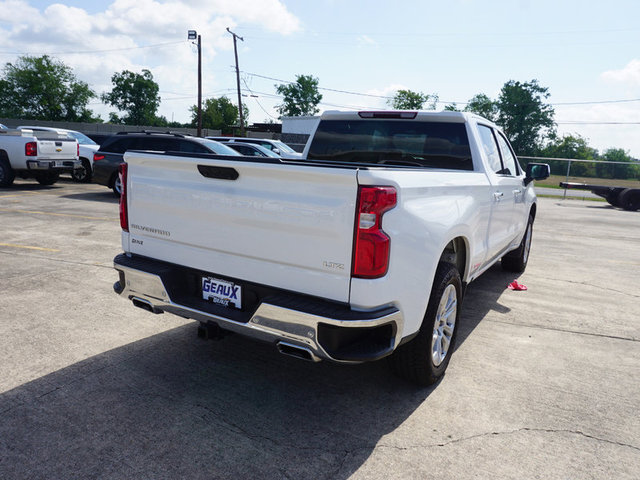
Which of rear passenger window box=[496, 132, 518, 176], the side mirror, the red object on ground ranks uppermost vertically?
rear passenger window box=[496, 132, 518, 176]

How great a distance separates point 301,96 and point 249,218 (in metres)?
99.1

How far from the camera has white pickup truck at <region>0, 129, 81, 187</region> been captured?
14.2 m

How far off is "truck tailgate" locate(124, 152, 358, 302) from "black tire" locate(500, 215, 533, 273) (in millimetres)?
4957

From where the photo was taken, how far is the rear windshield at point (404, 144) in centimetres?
450

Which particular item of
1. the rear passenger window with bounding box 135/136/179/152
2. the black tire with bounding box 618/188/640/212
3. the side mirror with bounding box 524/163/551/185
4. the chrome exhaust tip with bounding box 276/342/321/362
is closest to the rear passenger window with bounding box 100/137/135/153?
the rear passenger window with bounding box 135/136/179/152

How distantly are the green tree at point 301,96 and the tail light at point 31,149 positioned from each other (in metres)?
85.9

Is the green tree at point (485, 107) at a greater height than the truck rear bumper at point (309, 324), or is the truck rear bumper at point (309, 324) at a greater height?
the green tree at point (485, 107)

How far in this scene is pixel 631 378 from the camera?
3.88 m

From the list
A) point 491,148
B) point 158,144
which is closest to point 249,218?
point 491,148

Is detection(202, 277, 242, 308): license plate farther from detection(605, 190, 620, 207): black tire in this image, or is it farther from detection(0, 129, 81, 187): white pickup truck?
detection(605, 190, 620, 207): black tire

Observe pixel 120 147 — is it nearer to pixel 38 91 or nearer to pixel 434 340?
pixel 434 340

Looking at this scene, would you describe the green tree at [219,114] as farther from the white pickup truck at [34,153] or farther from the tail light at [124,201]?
Answer: the tail light at [124,201]

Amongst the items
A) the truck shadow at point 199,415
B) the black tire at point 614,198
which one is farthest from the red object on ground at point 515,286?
the black tire at point 614,198

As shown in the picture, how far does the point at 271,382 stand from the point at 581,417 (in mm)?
2053
